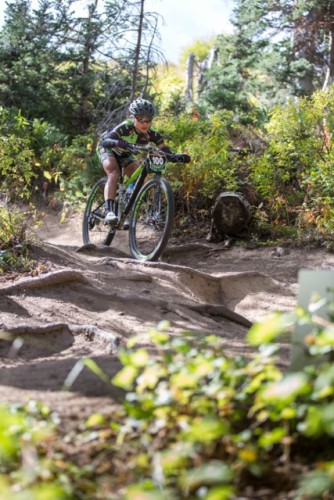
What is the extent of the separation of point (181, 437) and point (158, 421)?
25 cm

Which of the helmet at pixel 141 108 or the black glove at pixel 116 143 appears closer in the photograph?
the black glove at pixel 116 143

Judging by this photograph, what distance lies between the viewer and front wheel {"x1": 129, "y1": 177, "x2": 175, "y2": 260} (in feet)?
25.7

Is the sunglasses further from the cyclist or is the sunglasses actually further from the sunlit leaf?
the sunlit leaf

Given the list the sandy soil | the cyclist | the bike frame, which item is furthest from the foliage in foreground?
the cyclist

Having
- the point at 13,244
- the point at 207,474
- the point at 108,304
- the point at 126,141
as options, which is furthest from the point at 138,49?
the point at 207,474

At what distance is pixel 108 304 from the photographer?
6535mm

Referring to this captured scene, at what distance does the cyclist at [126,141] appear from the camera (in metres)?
8.48

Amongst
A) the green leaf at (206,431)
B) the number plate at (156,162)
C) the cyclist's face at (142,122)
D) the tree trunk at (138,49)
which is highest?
the tree trunk at (138,49)

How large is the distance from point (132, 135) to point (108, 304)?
2.92 meters

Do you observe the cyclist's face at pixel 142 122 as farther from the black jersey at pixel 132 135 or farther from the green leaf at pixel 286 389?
the green leaf at pixel 286 389

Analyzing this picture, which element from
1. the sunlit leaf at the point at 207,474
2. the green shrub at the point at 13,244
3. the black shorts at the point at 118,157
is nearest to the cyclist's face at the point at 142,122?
the black shorts at the point at 118,157

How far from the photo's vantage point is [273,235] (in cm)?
1007

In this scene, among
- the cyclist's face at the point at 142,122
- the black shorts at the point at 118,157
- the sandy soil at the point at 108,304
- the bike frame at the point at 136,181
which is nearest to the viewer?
the sandy soil at the point at 108,304

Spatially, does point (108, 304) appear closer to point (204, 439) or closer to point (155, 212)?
point (155, 212)
